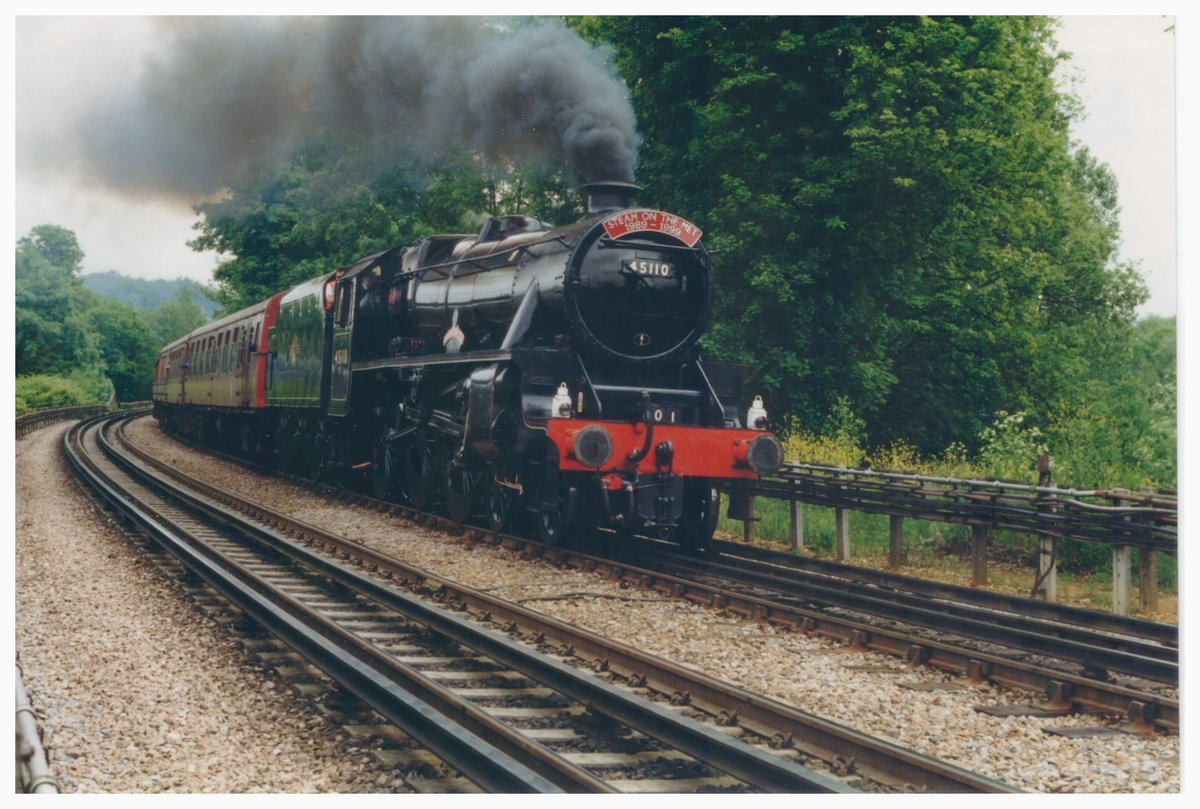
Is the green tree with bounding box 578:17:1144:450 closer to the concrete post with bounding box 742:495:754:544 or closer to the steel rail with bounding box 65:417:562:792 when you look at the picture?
the concrete post with bounding box 742:495:754:544

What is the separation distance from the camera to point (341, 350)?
14852 millimetres

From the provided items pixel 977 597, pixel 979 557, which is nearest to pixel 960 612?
pixel 977 597

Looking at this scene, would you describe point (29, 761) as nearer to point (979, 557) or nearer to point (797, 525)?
point (979, 557)

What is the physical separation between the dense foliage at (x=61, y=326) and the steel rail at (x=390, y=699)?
7.21 ft

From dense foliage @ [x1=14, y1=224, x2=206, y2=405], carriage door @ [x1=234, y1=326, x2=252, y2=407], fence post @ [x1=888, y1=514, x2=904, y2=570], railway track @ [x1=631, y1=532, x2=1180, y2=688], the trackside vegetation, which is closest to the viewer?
railway track @ [x1=631, y1=532, x2=1180, y2=688]

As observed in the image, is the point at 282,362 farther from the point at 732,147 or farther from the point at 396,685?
the point at 396,685

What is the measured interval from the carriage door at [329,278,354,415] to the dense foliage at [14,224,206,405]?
272 cm

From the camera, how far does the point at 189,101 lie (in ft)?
28.6

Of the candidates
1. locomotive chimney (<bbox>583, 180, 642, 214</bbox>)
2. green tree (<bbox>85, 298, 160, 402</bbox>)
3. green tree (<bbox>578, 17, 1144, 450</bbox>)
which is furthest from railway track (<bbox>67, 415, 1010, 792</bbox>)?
green tree (<bbox>578, 17, 1144, 450</bbox>)

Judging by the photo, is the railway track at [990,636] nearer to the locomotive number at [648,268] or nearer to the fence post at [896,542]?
the fence post at [896,542]

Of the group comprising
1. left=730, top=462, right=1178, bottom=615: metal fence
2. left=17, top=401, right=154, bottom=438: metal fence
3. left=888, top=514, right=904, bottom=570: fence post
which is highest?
left=17, top=401, right=154, bottom=438: metal fence

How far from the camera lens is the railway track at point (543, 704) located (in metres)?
4.32

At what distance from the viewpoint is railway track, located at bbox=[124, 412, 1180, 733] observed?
18.2 ft
